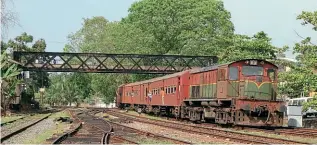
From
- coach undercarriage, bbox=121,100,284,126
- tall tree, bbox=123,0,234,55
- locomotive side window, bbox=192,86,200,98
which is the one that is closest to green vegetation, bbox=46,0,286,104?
tall tree, bbox=123,0,234,55

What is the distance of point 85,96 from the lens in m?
101

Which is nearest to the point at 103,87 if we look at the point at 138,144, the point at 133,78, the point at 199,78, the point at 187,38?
the point at 133,78

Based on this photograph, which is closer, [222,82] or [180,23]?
[222,82]

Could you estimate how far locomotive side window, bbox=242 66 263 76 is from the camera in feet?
73.2

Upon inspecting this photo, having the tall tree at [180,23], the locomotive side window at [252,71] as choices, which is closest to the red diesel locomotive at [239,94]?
the locomotive side window at [252,71]

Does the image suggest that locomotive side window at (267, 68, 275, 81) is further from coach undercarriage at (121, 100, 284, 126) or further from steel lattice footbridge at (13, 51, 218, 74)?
steel lattice footbridge at (13, 51, 218, 74)

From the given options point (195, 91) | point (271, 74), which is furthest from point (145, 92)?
point (271, 74)

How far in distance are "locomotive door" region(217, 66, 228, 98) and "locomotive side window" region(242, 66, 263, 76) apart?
90 centimetres

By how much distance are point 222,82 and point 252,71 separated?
1488 mm

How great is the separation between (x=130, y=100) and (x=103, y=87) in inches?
820

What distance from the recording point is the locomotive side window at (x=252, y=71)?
2233 cm

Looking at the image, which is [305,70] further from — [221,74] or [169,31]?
[169,31]

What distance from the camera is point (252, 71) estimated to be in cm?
2244

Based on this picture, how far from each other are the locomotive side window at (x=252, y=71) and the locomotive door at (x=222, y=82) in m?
0.90
